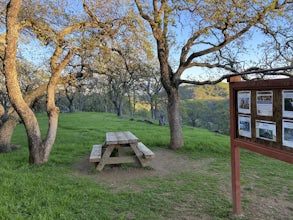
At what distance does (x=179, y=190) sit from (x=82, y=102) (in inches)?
2055

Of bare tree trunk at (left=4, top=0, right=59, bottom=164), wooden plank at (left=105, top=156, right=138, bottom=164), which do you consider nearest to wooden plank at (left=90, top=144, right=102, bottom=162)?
wooden plank at (left=105, top=156, right=138, bottom=164)

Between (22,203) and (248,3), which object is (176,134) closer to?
(248,3)

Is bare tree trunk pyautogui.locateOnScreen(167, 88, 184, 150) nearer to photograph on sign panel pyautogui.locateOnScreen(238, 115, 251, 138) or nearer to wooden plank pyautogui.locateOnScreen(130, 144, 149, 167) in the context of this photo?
wooden plank pyautogui.locateOnScreen(130, 144, 149, 167)

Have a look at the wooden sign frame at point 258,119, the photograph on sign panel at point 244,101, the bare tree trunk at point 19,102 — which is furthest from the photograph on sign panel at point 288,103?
the bare tree trunk at point 19,102

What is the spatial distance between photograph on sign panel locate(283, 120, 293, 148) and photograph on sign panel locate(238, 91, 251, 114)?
0.68 metres

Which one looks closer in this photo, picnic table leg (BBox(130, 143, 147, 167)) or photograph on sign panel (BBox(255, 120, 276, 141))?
photograph on sign panel (BBox(255, 120, 276, 141))

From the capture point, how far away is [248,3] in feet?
26.3

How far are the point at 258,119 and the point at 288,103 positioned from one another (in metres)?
0.56

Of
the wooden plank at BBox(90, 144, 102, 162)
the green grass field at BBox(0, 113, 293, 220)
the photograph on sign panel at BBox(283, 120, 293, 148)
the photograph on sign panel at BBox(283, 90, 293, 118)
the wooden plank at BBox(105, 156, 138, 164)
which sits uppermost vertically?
the photograph on sign panel at BBox(283, 90, 293, 118)

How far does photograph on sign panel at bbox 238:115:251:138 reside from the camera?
147 inches

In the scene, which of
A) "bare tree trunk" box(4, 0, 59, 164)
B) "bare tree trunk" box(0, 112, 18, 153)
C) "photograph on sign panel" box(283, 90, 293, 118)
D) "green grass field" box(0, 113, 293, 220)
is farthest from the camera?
"bare tree trunk" box(0, 112, 18, 153)

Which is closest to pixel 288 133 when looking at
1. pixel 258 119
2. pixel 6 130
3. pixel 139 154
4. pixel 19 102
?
pixel 258 119

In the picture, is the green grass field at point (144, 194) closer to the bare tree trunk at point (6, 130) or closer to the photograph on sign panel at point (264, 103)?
the photograph on sign panel at point (264, 103)

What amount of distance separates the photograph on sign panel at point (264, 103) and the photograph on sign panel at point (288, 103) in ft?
0.76
